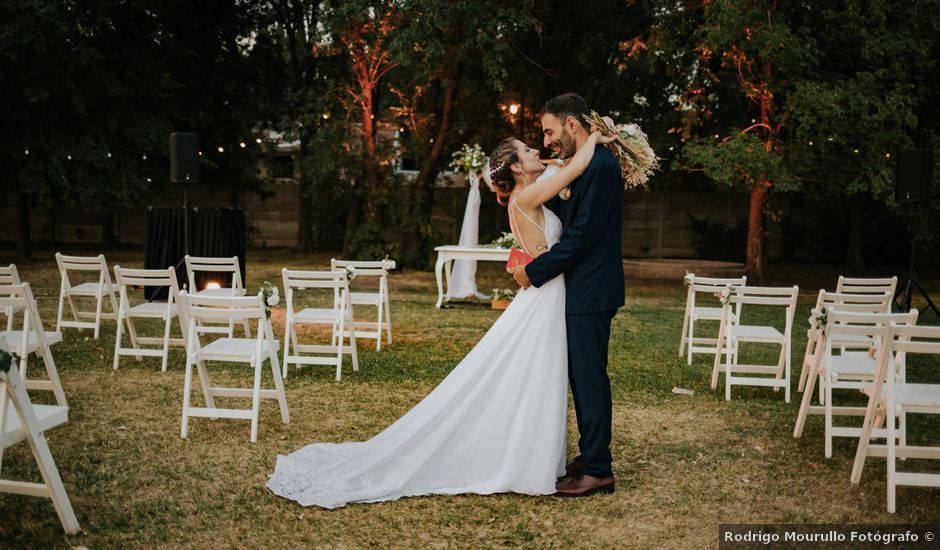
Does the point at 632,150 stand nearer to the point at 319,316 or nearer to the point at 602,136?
the point at 602,136

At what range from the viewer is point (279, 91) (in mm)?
20594

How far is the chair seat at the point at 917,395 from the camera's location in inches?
160

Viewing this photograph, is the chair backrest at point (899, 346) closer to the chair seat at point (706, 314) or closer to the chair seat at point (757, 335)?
the chair seat at point (757, 335)

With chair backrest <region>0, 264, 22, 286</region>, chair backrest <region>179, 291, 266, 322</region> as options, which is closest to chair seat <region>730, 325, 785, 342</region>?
chair backrest <region>179, 291, 266, 322</region>

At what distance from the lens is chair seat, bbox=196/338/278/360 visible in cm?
522

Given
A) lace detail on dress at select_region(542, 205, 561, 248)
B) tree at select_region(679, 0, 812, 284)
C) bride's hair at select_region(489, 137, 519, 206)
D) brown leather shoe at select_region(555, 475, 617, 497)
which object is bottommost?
brown leather shoe at select_region(555, 475, 617, 497)

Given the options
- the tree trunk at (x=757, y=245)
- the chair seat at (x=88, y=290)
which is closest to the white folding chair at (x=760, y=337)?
the chair seat at (x=88, y=290)

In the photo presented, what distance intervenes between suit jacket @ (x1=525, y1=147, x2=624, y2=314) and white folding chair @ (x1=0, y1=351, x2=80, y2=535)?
224 cm

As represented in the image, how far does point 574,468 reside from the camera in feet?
14.7

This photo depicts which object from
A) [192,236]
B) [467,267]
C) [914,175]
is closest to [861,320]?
[914,175]

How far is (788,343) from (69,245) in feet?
61.6

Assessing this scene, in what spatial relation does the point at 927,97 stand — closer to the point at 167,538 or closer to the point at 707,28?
the point at 707,28

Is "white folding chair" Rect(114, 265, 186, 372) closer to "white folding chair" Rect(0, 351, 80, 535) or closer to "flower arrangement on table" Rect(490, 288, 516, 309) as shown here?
"white folding chair" Rect(0, 351, 80, 535)

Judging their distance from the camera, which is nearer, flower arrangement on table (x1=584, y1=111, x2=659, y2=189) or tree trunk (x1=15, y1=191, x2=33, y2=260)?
flower arrangement on table (x1=584, y1=111, x2=659, y2=189)
